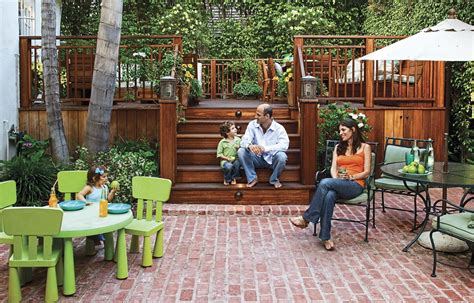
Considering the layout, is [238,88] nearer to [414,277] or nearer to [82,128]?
[82,128]

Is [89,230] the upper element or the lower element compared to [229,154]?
lower

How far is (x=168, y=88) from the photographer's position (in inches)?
275

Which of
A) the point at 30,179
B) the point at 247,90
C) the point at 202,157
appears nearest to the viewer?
the point at 30,179

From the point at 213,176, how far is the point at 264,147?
0.87 metres

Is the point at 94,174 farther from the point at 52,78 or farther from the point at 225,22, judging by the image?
the point at 225,22

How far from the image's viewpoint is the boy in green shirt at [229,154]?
23.0 feet

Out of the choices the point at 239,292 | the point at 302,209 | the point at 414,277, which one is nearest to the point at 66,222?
the point at 239,292

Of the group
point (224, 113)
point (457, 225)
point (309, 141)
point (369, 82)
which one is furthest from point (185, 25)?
point (457, 225)

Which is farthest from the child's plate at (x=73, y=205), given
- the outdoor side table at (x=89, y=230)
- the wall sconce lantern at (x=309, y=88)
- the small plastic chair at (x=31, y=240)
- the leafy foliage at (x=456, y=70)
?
the leafy foliage at (x=456, y=70)

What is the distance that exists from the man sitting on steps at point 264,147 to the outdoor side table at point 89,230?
252 cm

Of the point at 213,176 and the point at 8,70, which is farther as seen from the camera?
the point at 8,70

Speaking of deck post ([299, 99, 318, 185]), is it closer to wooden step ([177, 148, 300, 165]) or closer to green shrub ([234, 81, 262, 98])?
wooden step ([177, 148, 300, 165])

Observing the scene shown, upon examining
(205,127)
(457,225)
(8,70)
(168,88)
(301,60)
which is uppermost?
(301,60)

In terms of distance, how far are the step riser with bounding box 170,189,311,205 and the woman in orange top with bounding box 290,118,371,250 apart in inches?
54.0
